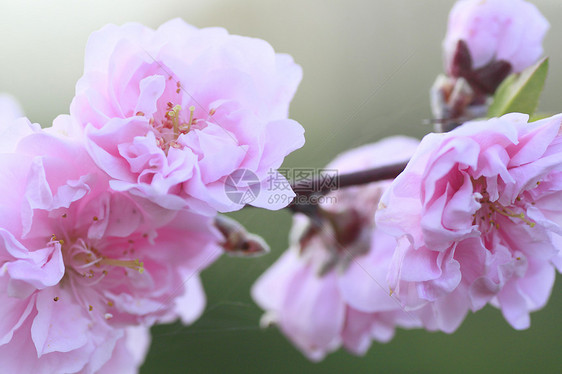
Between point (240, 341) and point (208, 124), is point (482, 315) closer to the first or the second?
point (240, 341)

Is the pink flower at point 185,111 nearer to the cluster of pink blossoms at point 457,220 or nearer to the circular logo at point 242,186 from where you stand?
the circular logo at point 242,186

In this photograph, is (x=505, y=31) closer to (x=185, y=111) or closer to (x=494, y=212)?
(x=494, y=212)

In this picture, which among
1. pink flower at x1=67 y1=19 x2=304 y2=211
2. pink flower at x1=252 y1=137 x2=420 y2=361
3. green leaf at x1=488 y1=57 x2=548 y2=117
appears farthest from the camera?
pink flower at x1=252 y1=137 x2=420 y2=361

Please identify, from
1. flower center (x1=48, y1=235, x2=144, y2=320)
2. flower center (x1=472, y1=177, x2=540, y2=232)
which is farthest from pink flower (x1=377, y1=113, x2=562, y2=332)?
flower center (x1=48, y1=235, x2=144, y2=320)

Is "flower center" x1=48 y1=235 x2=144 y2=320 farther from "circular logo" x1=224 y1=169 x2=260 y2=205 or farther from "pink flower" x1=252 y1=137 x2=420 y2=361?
"pink flower" x1=252 y1=137 x2=420 y2=361

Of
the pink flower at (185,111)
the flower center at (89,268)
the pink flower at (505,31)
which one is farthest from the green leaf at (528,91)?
the flower center at (89,268)

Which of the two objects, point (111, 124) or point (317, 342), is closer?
point (111, 124)

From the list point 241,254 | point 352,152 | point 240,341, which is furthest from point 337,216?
point 240,341
